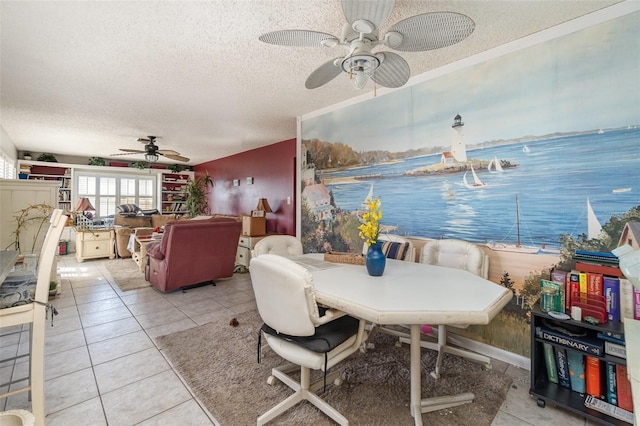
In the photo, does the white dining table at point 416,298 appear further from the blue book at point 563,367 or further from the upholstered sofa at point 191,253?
the upholstered sofa at point 191,253

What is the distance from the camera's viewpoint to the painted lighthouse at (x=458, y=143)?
2439 millimetres

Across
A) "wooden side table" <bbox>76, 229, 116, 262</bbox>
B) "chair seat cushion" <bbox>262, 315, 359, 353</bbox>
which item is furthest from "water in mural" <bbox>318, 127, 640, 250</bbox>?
"wooden side table" <bbox>76, 229, 116, 262</bbox>

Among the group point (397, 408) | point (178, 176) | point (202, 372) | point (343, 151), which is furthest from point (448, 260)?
point (178, 176)

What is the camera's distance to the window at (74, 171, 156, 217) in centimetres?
725

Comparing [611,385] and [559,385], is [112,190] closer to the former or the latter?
[559,385]

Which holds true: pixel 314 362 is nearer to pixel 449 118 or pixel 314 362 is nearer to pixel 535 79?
pixel 449 118

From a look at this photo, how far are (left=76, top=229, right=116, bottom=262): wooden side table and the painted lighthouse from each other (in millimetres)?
6733

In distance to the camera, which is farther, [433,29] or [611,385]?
[611,385]

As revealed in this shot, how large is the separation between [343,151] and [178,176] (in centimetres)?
699

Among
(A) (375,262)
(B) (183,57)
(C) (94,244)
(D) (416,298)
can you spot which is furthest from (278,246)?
(C) (94,244)

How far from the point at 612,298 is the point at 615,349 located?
0.90ft

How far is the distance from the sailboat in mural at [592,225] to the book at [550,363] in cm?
80

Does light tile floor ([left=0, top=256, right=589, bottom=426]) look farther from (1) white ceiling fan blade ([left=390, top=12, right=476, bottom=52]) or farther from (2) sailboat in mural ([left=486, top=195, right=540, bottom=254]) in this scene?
(1) white ceiling fan blade ([left=390, top=12, right=476, bottom=52])

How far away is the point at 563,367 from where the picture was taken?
1728 mm
